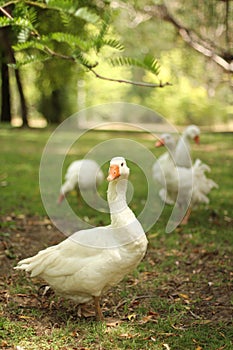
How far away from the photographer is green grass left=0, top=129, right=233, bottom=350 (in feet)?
12.5

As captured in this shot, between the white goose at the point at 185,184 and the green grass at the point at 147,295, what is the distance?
1.04 ft

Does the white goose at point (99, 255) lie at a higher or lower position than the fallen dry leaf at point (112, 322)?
higher

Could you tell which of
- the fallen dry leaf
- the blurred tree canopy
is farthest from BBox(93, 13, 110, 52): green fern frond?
the blurred tree canopy

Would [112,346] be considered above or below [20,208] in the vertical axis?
above

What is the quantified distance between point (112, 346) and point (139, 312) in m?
0.68

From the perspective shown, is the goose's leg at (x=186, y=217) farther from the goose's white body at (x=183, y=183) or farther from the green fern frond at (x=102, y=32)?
the green fern frond at (x=102, y=32)

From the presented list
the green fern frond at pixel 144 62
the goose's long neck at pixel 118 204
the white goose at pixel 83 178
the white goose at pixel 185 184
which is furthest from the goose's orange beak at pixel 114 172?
the white goose at pixel 83 178

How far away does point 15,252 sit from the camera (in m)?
5.62

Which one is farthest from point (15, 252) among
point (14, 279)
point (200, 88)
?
point (200, 88)

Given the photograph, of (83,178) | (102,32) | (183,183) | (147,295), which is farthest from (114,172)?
(83,178)

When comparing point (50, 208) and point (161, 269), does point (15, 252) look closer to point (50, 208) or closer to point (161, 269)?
point (161, 269)

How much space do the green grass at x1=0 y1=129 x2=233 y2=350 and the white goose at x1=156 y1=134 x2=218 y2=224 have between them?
317mm

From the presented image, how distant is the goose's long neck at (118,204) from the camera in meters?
3.94

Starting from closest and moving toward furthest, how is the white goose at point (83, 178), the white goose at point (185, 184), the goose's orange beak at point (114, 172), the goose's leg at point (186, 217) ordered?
the goose's orange beak at point (114, 172) < the white goose at point (185, 184) < the goose's leg at point (186, 217) < the white goose at point (83, 178)
